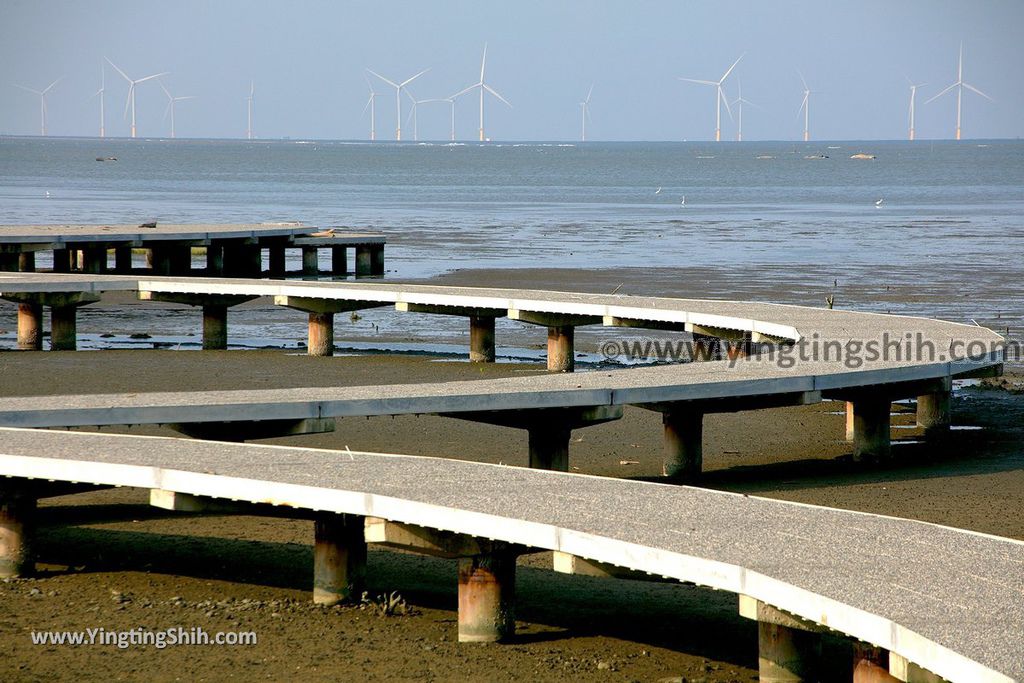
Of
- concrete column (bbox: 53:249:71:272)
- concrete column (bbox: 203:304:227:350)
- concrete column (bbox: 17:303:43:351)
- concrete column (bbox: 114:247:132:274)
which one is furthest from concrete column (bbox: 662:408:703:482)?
concrete column (bbox: 114:247:132:274)

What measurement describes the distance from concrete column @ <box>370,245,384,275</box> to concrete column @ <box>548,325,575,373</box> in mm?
14061

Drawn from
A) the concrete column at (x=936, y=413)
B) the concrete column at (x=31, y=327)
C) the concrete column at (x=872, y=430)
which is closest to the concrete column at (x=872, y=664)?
the concrete column at (x=872, y=430)

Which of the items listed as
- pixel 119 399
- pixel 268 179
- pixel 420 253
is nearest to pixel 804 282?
pixel 420 253

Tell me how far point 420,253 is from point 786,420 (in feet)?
73.7

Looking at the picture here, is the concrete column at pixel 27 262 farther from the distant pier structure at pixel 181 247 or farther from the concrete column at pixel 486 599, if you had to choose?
the concrete column at pixel 486 599

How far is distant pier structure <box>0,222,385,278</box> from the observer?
26.8 m

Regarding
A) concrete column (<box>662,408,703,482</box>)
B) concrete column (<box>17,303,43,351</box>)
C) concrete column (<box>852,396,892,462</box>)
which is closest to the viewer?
concrete column (<box>662,408,703,482</box>)

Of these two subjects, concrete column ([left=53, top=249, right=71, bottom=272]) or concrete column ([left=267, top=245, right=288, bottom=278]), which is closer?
concrete column ([left=53, top=249, right=71, bottom=272])

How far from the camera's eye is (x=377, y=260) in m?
31.7

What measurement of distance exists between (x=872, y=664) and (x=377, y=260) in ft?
85.2

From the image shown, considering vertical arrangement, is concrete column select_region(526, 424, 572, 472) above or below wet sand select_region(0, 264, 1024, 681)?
above

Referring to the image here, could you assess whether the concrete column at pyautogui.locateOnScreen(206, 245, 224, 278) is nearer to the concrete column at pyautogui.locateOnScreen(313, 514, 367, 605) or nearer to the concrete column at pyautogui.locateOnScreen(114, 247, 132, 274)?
the concrete column at pyautogui.locateOnScreen(114, 247, 132, 274)

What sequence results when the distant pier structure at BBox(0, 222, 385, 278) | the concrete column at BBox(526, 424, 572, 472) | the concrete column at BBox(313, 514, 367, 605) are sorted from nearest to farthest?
the concrete column at BBox(313, 514, 367, 605) → the concrete column at BBox(526, 424, 572, 472) → the distant pier structure at BBox(0, 222, 385, 278)

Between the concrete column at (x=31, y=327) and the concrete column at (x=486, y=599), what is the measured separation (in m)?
13.0
